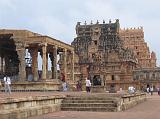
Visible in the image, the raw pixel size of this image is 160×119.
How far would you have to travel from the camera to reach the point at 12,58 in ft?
151

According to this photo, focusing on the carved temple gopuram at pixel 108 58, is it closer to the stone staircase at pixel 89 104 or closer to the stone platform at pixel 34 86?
the stone platform at pixel 34 86

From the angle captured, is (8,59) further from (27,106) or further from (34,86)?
(27,106)

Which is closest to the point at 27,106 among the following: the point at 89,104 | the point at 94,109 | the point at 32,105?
the point at 32,105

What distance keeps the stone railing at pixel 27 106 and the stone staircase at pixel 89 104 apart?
0.67 m

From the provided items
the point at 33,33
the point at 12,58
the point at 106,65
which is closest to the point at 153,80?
the point at 106,65

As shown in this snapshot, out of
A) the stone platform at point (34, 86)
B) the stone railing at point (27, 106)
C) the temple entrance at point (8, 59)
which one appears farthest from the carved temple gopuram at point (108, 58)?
the stone railing at point (27, 106)

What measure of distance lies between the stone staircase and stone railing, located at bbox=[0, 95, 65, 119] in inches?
26.3

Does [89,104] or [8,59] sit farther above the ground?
[8,59]

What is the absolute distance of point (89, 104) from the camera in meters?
18.3

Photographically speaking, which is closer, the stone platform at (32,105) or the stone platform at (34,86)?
the stone platform at (32,105)

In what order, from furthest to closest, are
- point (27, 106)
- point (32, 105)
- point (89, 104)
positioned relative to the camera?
point (89, 104) → point (32, 105) → point (27, 106)

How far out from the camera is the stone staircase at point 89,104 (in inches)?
706

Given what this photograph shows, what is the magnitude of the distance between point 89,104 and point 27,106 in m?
4.90

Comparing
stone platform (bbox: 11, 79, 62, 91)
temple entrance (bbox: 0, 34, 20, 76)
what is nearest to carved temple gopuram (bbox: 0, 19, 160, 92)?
temple entrance (bbox: 0, 34, 20, 76)
